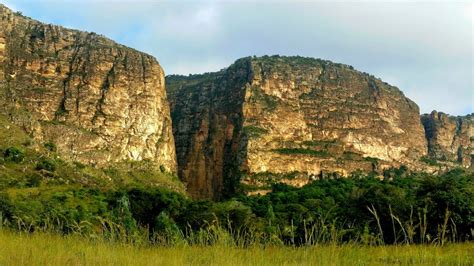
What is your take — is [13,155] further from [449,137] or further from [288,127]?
[449,137]

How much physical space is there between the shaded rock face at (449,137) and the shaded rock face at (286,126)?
6.87 metres

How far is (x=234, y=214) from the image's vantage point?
118 feet

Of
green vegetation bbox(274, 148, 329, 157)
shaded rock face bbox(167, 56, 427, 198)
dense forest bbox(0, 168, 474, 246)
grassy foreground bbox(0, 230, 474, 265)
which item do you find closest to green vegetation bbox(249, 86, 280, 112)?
shaded rock face bbox(167, 56, 427, 198)

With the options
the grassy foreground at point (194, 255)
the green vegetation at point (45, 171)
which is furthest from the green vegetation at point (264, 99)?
the grassy foreground at point (194, 255)

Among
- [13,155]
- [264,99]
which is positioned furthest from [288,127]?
[13,155]

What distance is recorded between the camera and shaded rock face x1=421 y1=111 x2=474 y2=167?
4889 inches

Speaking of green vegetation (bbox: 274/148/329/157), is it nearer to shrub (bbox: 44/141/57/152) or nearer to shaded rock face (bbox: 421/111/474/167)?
shaded rock face (bbox: 421/111/474/167)

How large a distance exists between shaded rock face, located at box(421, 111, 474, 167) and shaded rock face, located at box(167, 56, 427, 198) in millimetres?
6874

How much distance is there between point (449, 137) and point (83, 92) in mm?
90144

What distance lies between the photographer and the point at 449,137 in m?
129

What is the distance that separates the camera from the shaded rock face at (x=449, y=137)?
12419 centimetres

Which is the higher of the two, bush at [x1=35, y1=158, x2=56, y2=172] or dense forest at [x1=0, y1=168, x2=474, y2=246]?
bush at [x1=35, y1=158, x2=56, y2=172]

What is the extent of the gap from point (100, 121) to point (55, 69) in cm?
1192

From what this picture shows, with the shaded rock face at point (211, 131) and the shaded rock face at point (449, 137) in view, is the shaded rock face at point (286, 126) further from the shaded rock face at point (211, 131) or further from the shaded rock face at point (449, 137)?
the shaded rock face at point (449, 137)
